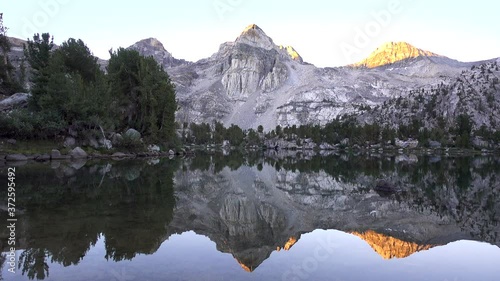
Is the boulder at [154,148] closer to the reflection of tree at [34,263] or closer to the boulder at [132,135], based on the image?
the boulder at [132,135]

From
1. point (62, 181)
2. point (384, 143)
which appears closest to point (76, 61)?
point (62, 181)

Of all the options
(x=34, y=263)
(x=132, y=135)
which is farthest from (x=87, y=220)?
(x=132, y=135)

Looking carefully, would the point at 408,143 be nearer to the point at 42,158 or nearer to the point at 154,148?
the point at 154,148

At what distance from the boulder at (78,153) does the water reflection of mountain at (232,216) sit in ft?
74.8

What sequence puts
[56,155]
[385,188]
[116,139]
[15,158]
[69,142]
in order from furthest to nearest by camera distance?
[116,139], [69,142], [56,155], [15,158], [385,188]

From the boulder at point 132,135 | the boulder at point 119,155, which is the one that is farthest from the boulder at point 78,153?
the boulder at point 132,135

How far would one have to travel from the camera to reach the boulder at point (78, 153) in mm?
47844

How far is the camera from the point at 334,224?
632 inches

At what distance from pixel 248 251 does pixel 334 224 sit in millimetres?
5981

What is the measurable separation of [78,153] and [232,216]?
38045 millimetres

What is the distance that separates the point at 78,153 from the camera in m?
48.3

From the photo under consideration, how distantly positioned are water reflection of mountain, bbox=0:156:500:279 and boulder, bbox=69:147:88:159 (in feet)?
74.8

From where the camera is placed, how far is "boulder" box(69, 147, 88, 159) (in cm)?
4784

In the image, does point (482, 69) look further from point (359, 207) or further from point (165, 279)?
point (165, 279)
